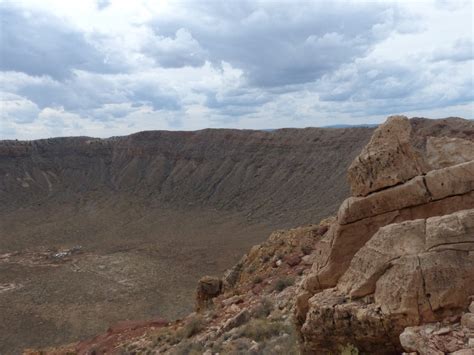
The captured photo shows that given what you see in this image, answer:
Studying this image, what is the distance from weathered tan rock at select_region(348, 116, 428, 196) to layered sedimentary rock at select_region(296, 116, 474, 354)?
0.06 ft

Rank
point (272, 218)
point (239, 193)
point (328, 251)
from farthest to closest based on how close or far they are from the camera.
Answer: point (239, 193), point (272, 218), point (328, 251)

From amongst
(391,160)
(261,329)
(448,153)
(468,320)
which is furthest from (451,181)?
(261,329)

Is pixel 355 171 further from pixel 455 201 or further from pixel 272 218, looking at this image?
pixel 272 218

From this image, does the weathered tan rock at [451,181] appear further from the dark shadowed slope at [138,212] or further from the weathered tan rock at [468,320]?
the dark shadowed slope at [138,212]

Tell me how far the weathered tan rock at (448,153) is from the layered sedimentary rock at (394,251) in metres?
0.02

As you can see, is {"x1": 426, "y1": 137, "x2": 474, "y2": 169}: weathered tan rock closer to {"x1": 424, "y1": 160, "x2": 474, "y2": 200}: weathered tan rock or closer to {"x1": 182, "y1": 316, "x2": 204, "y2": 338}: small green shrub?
{"x1": 424, "y1": 160, "x2": 474, "y2": 200}: weathered tan rock

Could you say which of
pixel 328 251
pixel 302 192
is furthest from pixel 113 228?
pixel 328 251

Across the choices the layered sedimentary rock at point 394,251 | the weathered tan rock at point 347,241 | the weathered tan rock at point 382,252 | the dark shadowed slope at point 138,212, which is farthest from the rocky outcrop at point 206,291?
the weathered tan rock at point 382,252

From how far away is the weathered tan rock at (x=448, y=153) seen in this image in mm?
8734

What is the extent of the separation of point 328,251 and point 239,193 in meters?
60.7

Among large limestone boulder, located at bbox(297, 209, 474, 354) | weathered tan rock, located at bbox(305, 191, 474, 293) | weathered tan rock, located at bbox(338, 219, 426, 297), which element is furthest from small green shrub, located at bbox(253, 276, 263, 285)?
weathered tan rock, located at bbox(338, 219, 426, 297)

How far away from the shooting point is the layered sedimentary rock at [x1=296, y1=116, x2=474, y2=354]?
5.87 metres

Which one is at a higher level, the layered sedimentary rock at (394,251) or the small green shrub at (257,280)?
the layered sedimentary rock at (394,251)

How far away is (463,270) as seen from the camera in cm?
581
